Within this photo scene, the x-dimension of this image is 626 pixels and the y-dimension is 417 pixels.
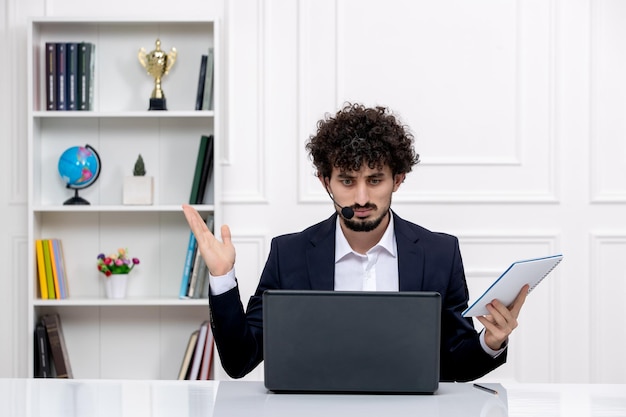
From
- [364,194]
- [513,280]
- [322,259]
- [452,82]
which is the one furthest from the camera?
[452,82]

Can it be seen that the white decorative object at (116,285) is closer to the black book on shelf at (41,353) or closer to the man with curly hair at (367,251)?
the black book on shelf at (41,353)

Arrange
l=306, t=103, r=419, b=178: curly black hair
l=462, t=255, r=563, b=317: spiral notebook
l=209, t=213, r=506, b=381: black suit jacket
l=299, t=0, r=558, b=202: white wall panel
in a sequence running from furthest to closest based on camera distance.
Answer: l=299, t=0, r=558, b=202: white wall panel, l=306, t=103, r=419, b=178: curly black hair, l=209, t=213, r=506, b=381: black suit jacket, l=462, t=255, r=563, b=317: spiral notebook

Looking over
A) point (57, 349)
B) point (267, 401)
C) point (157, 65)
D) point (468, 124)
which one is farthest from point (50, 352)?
point (267, 401)

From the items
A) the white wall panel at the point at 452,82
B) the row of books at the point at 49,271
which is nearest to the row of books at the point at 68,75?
the row of books at the point at 49,271

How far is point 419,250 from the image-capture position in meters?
2.14

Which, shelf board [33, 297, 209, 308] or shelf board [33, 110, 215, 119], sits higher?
shelf board [33, 110, 215, 119]

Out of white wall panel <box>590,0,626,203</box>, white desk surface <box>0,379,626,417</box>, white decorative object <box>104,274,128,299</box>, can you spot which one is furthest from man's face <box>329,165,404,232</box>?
white wall panel <box>590,0,626,203</box>

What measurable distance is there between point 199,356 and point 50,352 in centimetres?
63

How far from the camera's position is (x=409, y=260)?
83.5 inches

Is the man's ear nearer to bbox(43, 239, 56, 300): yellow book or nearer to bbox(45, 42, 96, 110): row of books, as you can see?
bbox(45, 42, 96, 110): row of books

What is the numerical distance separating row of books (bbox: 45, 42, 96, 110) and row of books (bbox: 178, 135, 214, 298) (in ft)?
1.70

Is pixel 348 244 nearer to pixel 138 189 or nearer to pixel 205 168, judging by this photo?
pixel 205 168

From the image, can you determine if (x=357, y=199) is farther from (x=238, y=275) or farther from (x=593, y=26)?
(x=593, y=26)

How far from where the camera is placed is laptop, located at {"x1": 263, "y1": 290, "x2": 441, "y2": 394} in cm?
145
